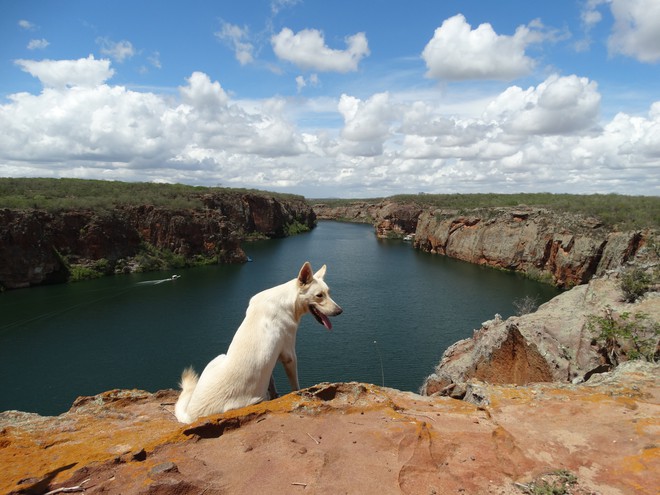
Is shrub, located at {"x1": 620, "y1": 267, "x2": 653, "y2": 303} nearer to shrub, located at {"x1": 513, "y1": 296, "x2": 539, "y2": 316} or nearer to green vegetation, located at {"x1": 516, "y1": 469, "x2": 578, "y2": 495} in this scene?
green vegetation, located at {"x1": 516, "y1": 469, "x2": 578, "y2": 495}

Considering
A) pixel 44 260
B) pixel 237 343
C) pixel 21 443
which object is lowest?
pixel 44 260

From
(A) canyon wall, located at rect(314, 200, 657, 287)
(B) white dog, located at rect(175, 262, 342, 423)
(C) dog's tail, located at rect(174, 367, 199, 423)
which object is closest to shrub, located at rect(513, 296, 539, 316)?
(A) canyon wall, located at rect(314, 200, 657, 287)

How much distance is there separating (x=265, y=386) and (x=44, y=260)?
181 ft

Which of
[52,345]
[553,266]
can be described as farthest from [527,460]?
[553,266]

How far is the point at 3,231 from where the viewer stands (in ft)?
152

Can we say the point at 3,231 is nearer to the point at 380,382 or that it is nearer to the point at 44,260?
the point at 44,260

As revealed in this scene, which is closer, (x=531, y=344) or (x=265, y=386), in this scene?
(x=265, y=386)

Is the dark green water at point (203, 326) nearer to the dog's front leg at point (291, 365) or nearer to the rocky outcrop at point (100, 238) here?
the rocky outcrop at point (100, 238)

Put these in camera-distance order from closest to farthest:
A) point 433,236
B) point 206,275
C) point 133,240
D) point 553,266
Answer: point 553,266, point 206,275, point 133,240, point 433,236

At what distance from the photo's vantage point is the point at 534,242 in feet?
179

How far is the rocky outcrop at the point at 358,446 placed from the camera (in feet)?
10.0

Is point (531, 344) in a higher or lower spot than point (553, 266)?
higher

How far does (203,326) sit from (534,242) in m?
43.8

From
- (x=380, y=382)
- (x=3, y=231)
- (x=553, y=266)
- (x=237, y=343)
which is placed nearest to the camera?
(x=237, y=343)
